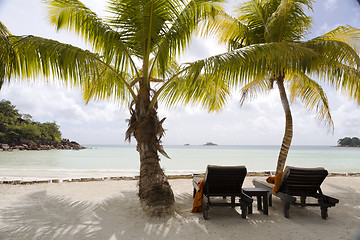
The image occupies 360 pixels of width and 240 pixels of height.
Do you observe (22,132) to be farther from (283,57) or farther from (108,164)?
(283,57)

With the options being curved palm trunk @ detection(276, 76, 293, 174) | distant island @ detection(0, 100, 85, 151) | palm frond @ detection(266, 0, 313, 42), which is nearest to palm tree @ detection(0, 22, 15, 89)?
palm frond @ detection(266, 0, 313, 42)

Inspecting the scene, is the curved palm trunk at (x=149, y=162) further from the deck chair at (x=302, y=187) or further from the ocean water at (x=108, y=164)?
the ocean water at (x=108, y=164)

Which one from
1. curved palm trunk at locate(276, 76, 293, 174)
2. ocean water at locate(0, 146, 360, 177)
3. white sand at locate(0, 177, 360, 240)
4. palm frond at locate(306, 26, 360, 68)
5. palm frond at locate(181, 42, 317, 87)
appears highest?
palm frond at locate(306, 26, 360, 68)

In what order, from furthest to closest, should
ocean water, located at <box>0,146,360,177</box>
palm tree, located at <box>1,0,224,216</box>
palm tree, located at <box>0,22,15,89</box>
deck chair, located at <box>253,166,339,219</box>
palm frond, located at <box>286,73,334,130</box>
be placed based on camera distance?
1. ocean water, located at <box>0,146,360,177</box>
2. palm frond, located at <box>286,73,334,130</box>
3. palm tree, located at <box>1,0,224,216</box>
4. deck chair, located at <box>253,166,339,219</box>
5. palm tree, located at <box>0,22,15,89</box>

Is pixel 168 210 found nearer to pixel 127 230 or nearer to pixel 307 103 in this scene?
pixel 127 230

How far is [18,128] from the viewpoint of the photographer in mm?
33438

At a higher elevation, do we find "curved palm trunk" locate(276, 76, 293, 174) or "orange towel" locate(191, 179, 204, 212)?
"curved palm trunk" locate(276, 76, 293, 174)

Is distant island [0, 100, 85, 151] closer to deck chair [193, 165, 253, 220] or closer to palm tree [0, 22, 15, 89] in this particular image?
palm tree [0, 22, 15, 89]

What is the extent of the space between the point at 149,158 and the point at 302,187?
305 centimetres

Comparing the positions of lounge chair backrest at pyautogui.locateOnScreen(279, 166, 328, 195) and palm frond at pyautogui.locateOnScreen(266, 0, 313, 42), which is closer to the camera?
lounge chair backrest at pyautogui.locateOnScreen(279, 166, 328, 195)

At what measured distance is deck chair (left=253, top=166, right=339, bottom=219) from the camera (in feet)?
12.9

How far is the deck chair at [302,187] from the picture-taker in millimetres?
3920

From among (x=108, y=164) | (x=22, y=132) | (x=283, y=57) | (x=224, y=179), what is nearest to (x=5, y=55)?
(x=224, y=179)

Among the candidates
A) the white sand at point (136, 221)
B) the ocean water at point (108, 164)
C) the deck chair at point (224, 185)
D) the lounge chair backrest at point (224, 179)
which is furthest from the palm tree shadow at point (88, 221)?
the ocean water at point (108, 164)
